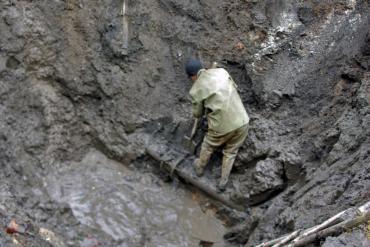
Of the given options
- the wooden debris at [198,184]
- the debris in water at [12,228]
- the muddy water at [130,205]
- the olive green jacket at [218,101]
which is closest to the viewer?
the debris in water at [12,228]

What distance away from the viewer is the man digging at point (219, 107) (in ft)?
20.2

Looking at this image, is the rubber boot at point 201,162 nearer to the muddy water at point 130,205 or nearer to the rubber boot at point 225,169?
the rubber boot at point 225,169

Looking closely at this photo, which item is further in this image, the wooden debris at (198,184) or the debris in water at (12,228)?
the wooden debris at (198,184)

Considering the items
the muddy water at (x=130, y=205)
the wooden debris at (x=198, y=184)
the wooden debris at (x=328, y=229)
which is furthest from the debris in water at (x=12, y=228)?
the wooden debris at (x=328, y=229)

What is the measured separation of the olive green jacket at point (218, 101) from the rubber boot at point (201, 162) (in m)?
0.42

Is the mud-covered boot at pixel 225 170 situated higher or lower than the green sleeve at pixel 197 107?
lower

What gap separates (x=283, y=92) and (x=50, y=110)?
313 centimetres

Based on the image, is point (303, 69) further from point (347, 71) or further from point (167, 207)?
point (167, 207)

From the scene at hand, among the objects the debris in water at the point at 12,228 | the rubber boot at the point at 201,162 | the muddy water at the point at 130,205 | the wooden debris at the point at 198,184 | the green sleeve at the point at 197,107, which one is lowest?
the muddy water at the point at 130,205

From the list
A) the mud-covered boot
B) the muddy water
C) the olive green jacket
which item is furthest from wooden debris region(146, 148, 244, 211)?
the olive green jacket

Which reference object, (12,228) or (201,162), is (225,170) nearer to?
(201,162)

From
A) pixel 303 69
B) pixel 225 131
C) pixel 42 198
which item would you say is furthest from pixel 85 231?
pixel 303 69

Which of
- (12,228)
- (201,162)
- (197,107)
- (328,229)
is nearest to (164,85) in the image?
(197,107)

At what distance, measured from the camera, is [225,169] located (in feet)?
21.5
